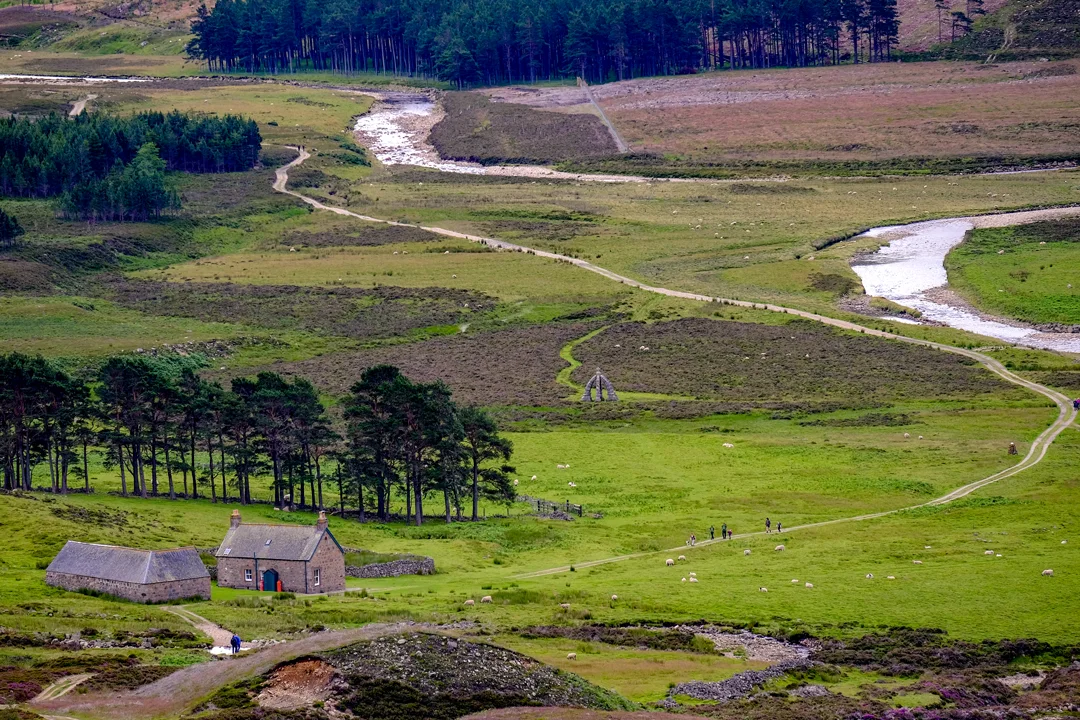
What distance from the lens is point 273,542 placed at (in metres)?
72.5

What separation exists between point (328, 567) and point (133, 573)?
874 centimetres

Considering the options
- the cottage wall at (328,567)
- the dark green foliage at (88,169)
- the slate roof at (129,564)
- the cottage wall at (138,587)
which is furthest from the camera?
the dark green foliage at (88,169)

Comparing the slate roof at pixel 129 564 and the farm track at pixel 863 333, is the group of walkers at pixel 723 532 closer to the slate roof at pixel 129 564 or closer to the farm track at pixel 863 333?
the farm track at pixel 863 333

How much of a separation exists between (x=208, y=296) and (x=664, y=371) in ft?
168

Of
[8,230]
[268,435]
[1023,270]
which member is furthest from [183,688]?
[8,230]

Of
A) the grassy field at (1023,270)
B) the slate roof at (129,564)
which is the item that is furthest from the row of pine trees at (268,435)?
the grassy field at (1023,270)

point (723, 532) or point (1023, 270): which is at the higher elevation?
point (1023, 270)

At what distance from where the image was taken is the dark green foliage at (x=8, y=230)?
159 meters

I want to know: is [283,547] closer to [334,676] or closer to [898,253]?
[334,676]

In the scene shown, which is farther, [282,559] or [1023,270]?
[1023,270]

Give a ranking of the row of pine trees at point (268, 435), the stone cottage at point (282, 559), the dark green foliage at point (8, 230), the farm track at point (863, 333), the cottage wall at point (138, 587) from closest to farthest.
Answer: the cottage wall at point (138, 587)
the stone cottage at point (282, 559)
the farm track at point (863, 333)
the row of pine trees at point (268, 435)
the dark green foliage at point (8, 230)

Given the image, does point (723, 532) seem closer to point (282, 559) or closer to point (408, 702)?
point (282, 559)

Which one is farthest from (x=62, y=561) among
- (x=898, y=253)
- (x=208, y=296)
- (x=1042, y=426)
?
(x=898, y=253)

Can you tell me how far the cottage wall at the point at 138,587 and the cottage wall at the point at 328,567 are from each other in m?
4.70
